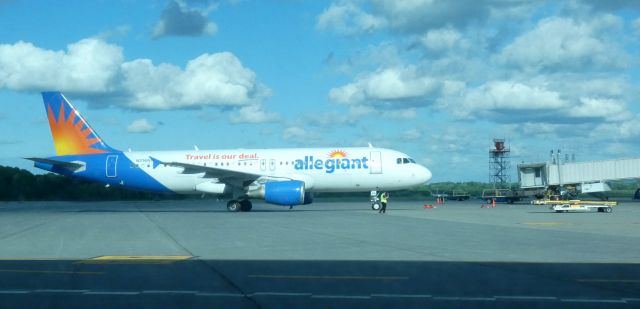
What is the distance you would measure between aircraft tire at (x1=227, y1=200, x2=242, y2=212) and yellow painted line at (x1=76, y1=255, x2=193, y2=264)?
2584 centimetres

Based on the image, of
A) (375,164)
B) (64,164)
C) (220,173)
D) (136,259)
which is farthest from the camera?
(64,164)

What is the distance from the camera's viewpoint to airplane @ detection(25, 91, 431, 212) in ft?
134

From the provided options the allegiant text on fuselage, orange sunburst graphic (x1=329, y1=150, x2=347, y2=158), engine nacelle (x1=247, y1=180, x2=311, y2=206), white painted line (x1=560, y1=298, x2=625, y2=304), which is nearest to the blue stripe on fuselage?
engine nacelle (x1=247, y1=180, x2=311, y2=206)

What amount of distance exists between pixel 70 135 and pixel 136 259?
3223 centimetres

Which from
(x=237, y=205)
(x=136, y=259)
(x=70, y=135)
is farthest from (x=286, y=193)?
(x=136, y=259)

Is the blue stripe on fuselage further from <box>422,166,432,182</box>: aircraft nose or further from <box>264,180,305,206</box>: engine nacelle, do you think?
<box>422,166,432,182</box>: aircraft nose

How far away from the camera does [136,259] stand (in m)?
15.7

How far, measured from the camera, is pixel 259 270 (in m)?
13.4

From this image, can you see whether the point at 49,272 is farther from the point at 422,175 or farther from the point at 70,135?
the point at 70,135

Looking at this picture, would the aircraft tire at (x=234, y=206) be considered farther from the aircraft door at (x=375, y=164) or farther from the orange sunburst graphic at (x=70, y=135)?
Answer: the orange sunburst graphic at (x=70, y=135)

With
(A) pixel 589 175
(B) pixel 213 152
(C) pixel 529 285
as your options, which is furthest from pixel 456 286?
(A) pixel 589 175

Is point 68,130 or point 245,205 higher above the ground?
point 68,130

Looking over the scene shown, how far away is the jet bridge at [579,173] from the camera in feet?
195

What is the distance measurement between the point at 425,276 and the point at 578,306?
338 cm
